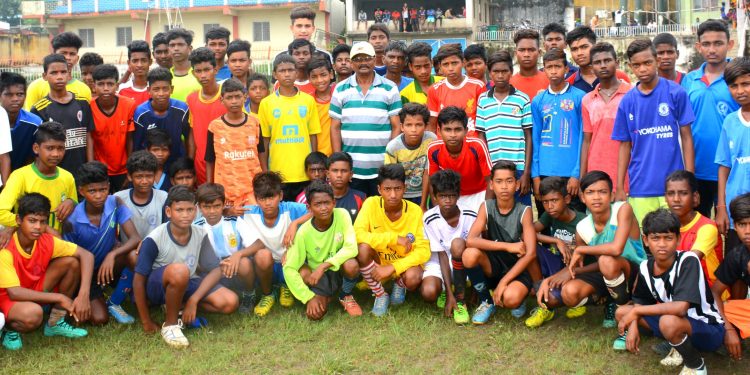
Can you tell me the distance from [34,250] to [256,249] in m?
1.62

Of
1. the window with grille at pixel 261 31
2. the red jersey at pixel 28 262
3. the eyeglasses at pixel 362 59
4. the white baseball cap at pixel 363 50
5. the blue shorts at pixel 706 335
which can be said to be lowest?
the blue shorts at pixel 706 335

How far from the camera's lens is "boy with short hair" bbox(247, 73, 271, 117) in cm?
672

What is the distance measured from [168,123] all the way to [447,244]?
2.81 meters

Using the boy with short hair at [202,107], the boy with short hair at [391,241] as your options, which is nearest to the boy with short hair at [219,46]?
the boy with short hair at [202,107]

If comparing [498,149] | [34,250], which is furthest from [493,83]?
[34,250]

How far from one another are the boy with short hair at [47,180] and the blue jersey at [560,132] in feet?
12.6

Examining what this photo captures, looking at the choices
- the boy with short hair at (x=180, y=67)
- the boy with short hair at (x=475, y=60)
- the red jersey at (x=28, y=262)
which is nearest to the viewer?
the red jersey at (x=28, y=262)

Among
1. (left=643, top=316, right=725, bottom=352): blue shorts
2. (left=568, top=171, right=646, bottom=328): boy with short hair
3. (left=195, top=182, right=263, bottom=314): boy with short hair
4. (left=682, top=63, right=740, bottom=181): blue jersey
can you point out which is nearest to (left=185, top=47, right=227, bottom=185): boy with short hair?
(left=195, top=182, right=263, bottom=314): boy with short hair

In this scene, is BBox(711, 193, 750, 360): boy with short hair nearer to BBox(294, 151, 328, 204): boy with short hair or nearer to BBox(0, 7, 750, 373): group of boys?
BBox(0, 7, 750, 373): group of boys

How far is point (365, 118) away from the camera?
6.38 meters

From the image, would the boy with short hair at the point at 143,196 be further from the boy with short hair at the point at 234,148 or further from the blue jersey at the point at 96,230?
the boy with short hair at the point at 234,148

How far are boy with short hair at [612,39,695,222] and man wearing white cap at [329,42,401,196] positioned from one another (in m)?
2.04

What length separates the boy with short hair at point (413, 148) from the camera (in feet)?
19.5

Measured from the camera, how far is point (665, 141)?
5168 millimetres
